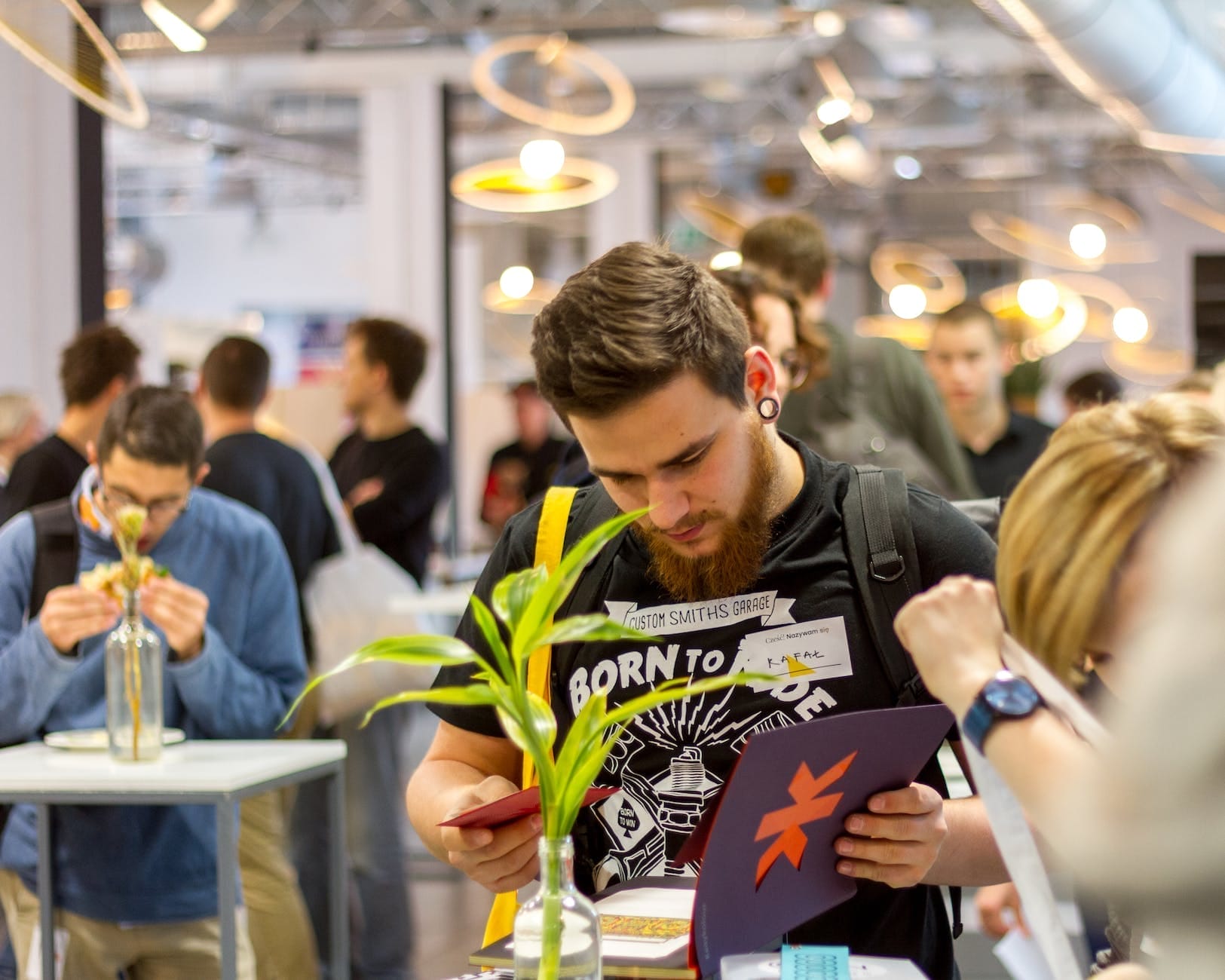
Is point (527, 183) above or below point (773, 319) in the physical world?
above

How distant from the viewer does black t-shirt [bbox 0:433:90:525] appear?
416 cm

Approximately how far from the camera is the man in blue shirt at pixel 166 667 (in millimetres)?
3133

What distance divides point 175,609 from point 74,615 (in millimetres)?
191

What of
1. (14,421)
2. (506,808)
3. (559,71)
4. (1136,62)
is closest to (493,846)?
(506,808)

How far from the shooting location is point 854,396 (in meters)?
3.88

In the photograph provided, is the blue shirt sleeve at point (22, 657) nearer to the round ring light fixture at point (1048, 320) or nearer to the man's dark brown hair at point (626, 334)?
the man's dark brown hair at point (626, 334)

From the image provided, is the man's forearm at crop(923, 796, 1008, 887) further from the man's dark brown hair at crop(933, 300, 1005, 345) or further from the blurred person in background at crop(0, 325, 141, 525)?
the man's dark brown hair at crop(933, 300, 1005, 345)

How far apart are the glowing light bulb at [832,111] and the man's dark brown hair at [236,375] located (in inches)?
201

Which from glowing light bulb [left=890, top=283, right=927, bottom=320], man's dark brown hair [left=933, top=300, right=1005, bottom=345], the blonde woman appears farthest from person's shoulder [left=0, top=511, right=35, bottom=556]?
glowing light bulb [left=890, top=283, right=927, bottom=320]

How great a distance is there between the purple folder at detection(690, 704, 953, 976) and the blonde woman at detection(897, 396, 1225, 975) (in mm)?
159

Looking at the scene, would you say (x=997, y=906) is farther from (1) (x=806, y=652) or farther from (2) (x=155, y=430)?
(2) (x=155, y=430)

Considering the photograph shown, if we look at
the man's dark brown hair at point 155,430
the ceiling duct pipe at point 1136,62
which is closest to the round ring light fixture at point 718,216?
the ceiling duct pipe at point 1136,62

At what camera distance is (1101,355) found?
19141 mm

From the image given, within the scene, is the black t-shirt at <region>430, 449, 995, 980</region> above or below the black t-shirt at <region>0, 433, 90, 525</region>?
below
